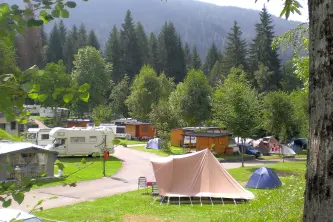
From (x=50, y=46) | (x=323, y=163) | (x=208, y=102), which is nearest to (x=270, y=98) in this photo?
(x=208, y=102)

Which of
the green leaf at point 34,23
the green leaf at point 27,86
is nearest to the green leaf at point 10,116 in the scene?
the green leaf at point 27,86

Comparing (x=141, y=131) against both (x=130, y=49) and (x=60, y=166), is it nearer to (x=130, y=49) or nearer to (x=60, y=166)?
(x=130, y=49)

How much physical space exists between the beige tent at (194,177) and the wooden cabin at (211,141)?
13211 mm

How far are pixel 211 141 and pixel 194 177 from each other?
13.7 meters

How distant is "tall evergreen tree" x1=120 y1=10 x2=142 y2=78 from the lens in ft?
220

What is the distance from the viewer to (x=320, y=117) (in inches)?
65.3

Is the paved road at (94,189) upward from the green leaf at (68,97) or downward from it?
downward

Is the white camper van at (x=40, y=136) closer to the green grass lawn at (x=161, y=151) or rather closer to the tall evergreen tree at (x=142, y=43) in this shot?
the green grass lawn at (x=161, y=151)

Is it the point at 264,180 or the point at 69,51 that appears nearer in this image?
the point at 264,180

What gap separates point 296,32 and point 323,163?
22.9 feet

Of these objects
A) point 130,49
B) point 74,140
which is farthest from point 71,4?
point 130,49

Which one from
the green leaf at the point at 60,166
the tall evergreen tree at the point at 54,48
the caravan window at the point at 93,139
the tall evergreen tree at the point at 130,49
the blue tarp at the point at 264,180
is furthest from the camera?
the tall evergreen tree at the point at 54,48

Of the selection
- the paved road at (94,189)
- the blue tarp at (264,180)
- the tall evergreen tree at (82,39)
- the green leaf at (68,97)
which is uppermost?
the tall evergreen tree at (82,39)

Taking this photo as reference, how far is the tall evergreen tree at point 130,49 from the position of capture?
220 ft
